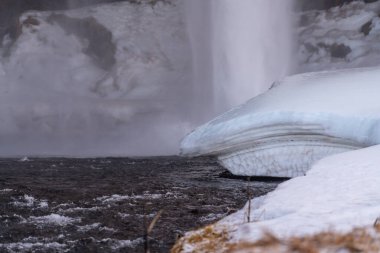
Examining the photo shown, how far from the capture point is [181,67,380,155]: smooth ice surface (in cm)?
740

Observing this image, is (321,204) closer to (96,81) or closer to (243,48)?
(243,48)

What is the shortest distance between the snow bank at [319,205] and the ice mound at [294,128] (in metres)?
2.00

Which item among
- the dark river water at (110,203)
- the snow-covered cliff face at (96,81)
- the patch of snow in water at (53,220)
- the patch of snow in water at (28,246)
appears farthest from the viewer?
the snow-covered cliff face at (96,81)

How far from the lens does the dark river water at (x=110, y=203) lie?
561 cm

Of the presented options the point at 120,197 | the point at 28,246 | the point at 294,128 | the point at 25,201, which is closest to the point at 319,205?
the point at 28,246

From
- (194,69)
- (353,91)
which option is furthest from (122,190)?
(194,69)

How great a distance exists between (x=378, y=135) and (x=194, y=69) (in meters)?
20.5

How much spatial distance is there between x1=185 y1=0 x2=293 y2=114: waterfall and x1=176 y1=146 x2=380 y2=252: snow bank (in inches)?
634

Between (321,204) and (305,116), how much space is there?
425 cm

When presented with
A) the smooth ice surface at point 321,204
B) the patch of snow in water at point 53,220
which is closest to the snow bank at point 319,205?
the smooth ice surface at point 321,204

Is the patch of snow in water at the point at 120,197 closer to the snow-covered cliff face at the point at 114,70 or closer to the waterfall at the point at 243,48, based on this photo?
the snow-covered cliff face at the point at 114,70

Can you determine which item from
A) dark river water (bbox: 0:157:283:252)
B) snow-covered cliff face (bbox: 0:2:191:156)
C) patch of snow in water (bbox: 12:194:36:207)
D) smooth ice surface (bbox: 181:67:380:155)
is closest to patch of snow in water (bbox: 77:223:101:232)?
dark river water (bbox: 0:157:283:252)

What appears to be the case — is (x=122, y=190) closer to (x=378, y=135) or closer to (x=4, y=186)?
(x=4, y=186)

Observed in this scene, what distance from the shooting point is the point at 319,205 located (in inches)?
139
